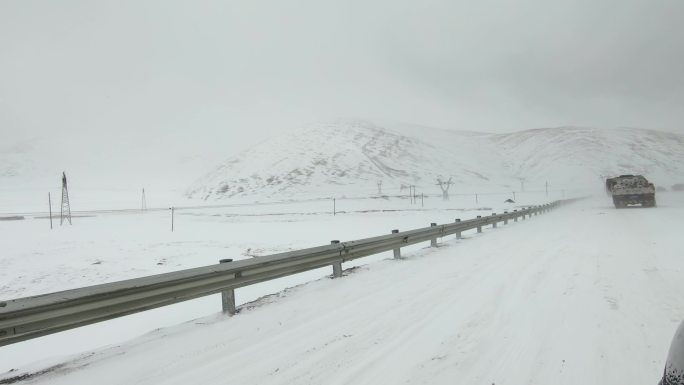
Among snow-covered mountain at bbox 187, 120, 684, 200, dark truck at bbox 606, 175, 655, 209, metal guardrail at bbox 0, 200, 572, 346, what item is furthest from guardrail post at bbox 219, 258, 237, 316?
snow-covered mountain at bbox 187, 120, 684, 200

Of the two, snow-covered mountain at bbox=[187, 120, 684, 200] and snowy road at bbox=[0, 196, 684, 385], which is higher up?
snow-covered mountain at bbox=[187, 120, 684, 200]

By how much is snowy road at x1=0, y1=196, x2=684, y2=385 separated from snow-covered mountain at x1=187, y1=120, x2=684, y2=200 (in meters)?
103

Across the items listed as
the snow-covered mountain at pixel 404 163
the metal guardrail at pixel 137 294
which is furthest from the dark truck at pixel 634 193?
the snow-covered mountain at pixel 404 163

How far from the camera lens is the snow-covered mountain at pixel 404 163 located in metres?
128

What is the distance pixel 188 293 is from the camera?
5246mm

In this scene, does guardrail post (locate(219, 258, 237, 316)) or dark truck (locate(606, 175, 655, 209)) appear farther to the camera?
dark truck (locate(606, 175, 655, 209))

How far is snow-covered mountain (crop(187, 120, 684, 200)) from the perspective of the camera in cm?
12812

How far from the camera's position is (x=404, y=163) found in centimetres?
15588

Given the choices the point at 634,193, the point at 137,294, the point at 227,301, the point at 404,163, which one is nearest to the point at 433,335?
the point at 227,301

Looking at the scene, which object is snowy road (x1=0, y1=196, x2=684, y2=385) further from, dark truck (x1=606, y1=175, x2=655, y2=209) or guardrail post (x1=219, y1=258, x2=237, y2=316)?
dark truck (x1=606, y1=175, x2=655, y2=209)

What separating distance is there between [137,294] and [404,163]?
154m

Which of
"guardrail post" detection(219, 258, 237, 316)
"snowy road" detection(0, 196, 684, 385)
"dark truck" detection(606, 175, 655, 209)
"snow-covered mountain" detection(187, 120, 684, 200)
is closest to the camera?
"snowy road" detection(0, 196, 684, 385)

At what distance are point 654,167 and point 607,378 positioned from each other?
200 meters

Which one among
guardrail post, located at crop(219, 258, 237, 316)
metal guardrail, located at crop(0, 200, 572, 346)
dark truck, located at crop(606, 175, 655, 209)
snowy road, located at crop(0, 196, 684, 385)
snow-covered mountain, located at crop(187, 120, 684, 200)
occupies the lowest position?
snowy road, located at crop(0, 196, 684, 385)
